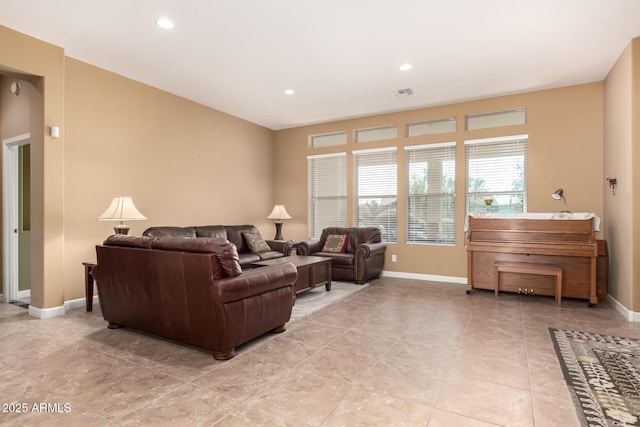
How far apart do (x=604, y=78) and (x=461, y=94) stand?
171cm

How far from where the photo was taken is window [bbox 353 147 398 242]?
19.8 ft

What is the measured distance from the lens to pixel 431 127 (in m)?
5.69

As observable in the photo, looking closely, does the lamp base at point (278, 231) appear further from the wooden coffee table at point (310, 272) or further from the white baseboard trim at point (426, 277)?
the white baseboard trim at point (426, 277)

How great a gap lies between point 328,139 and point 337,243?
2.18 metres

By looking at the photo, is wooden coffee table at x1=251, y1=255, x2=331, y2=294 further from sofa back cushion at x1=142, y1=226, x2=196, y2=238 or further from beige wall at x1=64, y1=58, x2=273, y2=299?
beige wall at x1=64, y1=58, x2=273, y2=299

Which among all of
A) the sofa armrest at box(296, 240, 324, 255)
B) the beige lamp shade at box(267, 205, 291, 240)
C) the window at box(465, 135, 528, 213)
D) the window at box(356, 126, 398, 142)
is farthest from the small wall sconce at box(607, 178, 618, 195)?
the beige lamp shade at box(267, 205, 291, 240)

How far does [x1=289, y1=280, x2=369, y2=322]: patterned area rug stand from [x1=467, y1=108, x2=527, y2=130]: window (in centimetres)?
302

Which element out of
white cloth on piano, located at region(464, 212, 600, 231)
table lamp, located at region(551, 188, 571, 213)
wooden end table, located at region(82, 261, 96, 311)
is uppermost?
table lamp, located at region(551, 188, 571, 213)

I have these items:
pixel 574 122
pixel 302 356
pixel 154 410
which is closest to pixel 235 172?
pixel 302 356

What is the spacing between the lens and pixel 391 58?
388cm

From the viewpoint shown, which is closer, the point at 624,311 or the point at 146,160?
the point at 624,311

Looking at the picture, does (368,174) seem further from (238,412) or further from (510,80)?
(238,412)

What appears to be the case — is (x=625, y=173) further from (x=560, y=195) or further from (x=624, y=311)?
(x=624, y=311)

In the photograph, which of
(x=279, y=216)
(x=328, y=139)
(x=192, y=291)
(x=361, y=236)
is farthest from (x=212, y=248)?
(x=328, y=139)
